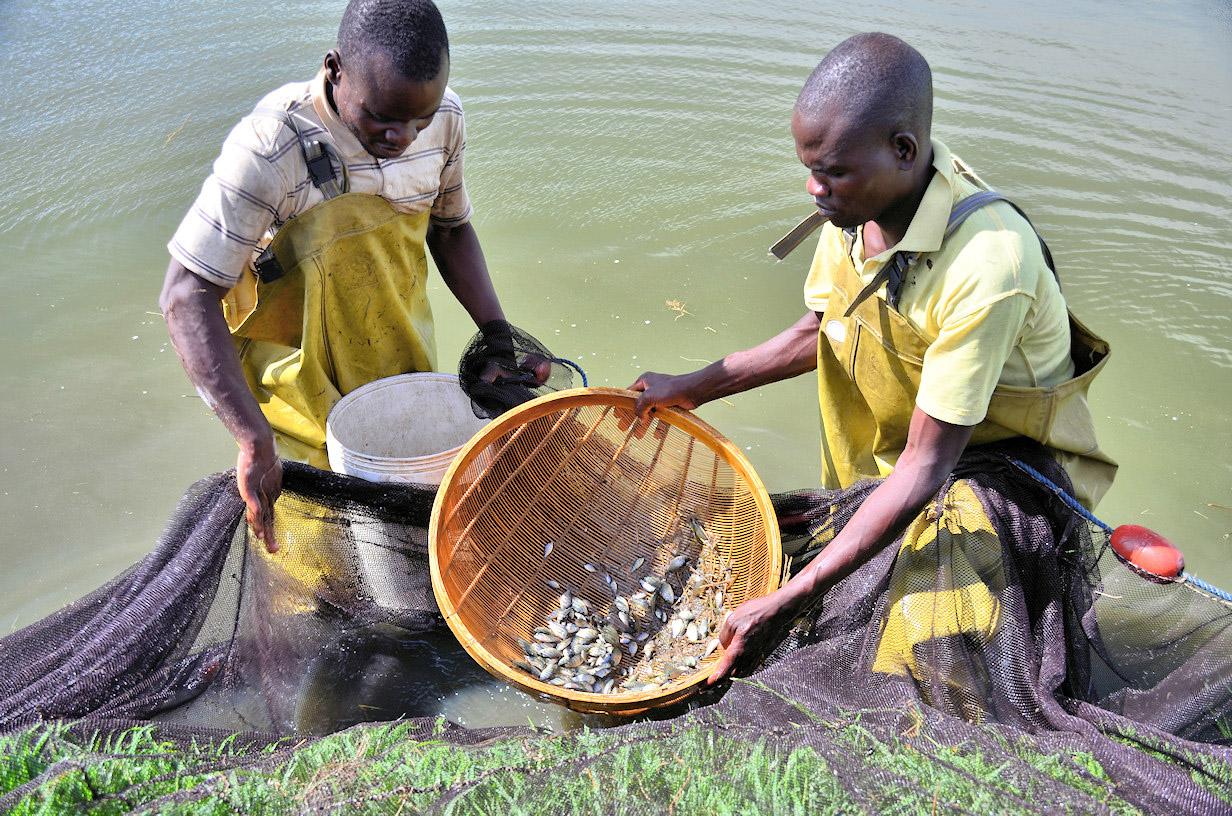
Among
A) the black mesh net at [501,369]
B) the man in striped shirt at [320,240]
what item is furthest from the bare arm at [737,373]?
the man in striped shirt at [320,240]

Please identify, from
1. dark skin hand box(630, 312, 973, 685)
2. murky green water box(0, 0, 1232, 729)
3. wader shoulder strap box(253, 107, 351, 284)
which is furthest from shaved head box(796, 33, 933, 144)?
murky green water box(0, 0, 1232, 729)

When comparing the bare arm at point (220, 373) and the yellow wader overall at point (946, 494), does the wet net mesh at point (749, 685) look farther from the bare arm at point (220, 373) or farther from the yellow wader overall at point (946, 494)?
the bare arm at point (220, 373)

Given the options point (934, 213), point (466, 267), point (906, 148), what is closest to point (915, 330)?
point (934, 213)

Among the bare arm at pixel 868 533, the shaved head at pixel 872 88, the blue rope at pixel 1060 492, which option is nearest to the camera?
the shaved head at pixel 872 88

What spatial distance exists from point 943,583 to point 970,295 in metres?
0.85

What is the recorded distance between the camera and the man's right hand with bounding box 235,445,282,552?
2.45 metres

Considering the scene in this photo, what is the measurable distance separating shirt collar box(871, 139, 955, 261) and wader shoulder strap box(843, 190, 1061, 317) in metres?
0.03

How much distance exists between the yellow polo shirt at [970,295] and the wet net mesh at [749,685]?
51 centimetres

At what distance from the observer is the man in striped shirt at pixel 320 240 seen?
2.33 meters

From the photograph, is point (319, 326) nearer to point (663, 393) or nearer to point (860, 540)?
point (663, 393)

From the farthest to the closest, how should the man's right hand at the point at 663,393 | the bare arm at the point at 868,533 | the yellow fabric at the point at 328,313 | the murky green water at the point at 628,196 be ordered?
the murky green water at the point at 628,196
the man's right hand at the point at 663,393
the yellow fabric at the point at 328,313
the bare arm at the point at 868,533

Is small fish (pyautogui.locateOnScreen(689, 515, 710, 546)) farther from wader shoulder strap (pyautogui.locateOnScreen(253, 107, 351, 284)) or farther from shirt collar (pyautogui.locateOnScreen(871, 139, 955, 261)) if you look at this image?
wader shoulder strap (pyautogui.locateOnScreen(253, 107, 351, 284))

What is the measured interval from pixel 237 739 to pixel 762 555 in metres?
1.66

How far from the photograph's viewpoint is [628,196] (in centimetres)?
617
